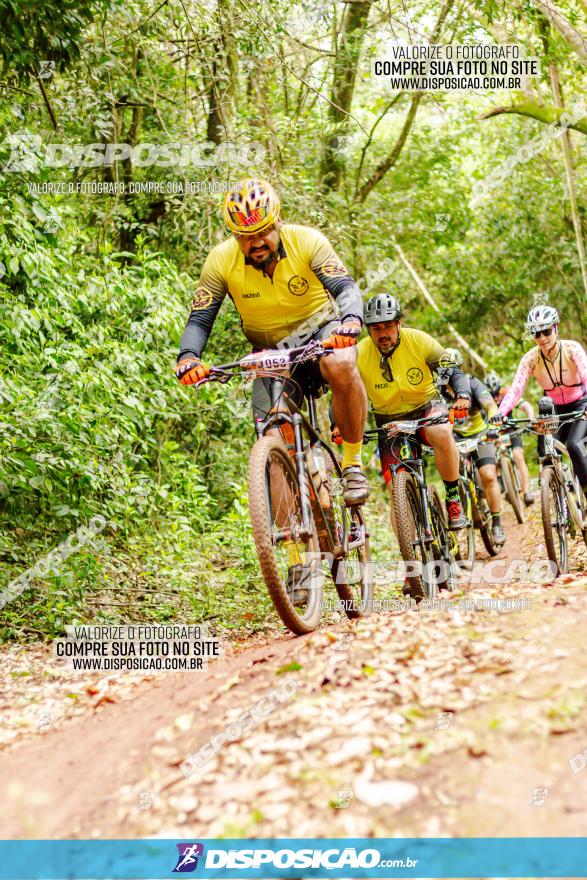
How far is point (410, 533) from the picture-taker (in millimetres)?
7008

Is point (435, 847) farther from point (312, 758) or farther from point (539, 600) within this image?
Answer: point (539, 600)

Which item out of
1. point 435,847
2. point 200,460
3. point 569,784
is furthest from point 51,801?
point 200,460

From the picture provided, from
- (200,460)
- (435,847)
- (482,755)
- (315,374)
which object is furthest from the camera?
(200,460)

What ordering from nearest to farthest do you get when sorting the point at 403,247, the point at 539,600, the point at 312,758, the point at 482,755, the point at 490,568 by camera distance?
the point at 482,755
the point at 312,758
the point at 539,600
the point at 490,568
the point at 403,247

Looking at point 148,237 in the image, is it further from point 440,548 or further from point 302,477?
point 302,477

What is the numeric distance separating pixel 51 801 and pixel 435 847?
5.04 feet

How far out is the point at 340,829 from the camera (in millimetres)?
2787

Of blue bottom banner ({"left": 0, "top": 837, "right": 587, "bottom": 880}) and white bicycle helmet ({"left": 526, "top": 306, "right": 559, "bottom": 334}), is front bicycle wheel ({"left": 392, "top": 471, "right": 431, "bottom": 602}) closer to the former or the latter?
white bicycle helmet ({"left": 526, "top": 306, "right": 559, "bottom": 334})

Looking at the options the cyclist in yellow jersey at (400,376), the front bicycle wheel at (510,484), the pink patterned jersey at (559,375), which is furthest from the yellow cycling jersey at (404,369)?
the front bicycle wheel at (510,484)

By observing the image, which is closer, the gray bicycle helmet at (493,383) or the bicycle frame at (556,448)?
the bicycle frame at (556,448)

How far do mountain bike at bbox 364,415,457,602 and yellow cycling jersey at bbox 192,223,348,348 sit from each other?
1477mm

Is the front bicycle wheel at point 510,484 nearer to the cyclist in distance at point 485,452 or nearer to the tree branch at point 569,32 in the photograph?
the cyclist in distance at point 485,452

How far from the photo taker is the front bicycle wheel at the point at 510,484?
1309 centimetres

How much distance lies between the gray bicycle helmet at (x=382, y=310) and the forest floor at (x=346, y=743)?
9.49ft
